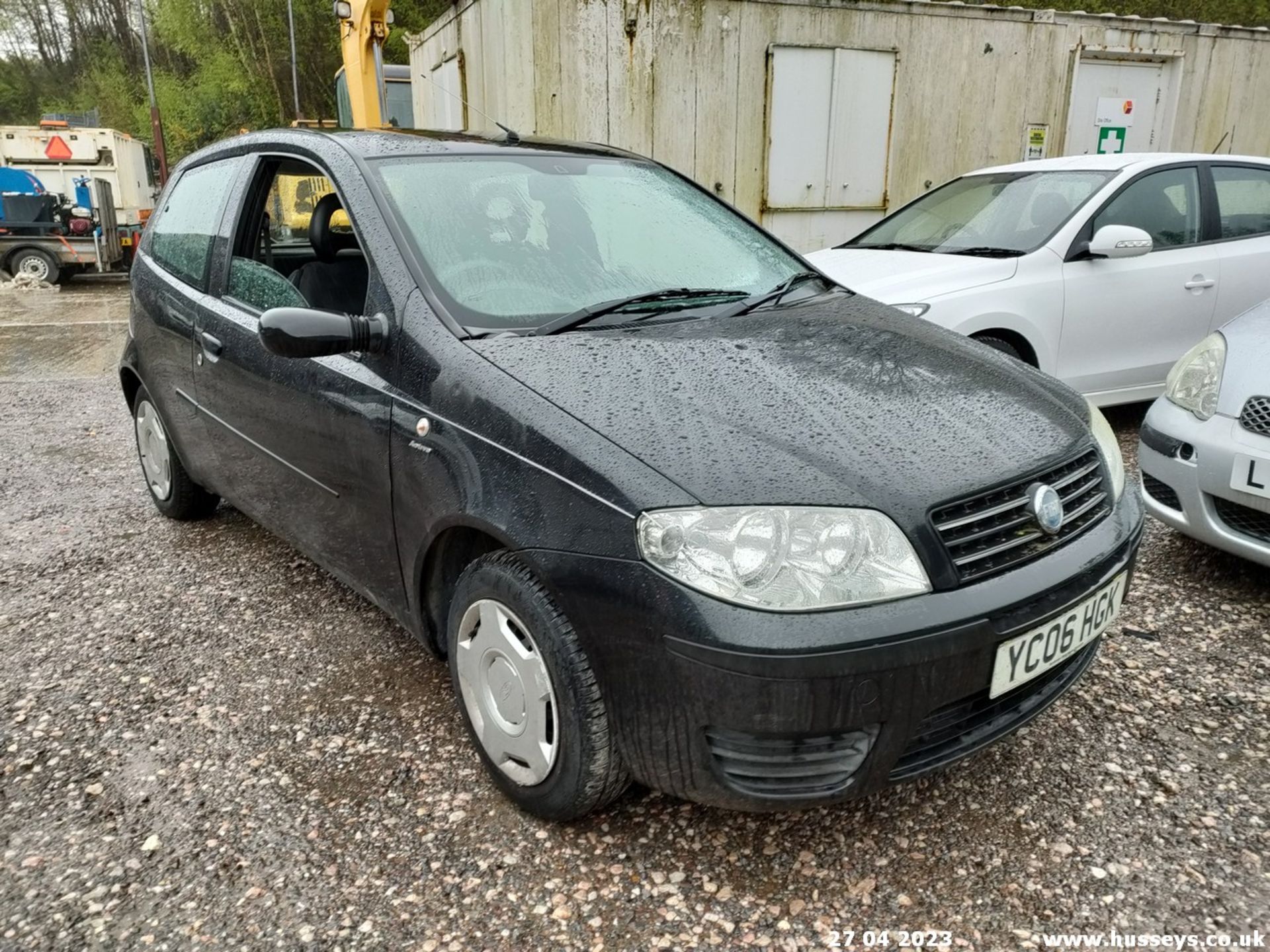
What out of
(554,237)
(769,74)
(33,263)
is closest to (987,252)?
(554,237)

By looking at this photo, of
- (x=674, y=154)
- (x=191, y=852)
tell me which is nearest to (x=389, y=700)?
(x=191, y=852)

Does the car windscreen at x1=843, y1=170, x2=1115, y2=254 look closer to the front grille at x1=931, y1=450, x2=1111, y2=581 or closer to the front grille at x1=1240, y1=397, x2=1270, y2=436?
the front grille at x1=1240, y1=397, x2=1270, y2=436

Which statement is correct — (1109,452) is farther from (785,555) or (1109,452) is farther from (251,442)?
(251,442)

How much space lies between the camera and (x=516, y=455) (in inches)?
77.6

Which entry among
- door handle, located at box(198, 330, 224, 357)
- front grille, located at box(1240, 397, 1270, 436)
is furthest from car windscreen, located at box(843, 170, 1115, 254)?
door handle, located at box(198, 330, 224, 357)

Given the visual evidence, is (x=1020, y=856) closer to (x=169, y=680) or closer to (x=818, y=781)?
(x=818, y=781)

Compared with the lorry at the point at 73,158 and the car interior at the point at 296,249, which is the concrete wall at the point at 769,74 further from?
the lorry at the point at 73,158

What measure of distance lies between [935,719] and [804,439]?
60 cm

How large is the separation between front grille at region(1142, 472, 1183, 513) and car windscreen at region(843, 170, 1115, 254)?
177 centimetres

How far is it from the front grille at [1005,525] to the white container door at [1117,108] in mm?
9213

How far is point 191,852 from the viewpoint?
211 centimetres

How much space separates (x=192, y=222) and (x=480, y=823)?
8.41 feet

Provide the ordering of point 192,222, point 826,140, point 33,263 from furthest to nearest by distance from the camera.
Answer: point 33,263 → point 826,140 → point 192,222

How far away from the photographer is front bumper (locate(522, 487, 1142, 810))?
5.53 feet
